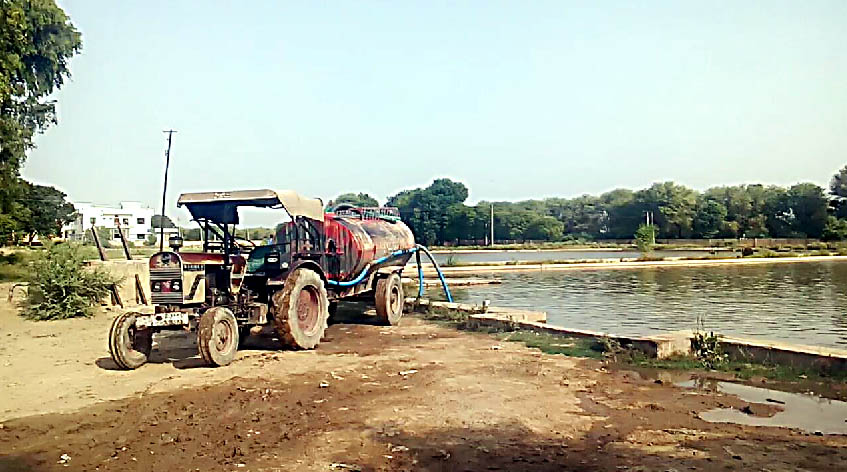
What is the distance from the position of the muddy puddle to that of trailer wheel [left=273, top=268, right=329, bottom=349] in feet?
18.8

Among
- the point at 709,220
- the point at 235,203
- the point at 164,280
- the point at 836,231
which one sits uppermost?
the point at 709,220

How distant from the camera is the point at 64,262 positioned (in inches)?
648

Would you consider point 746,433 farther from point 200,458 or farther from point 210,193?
point 210,193

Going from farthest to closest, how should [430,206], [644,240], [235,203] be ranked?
1. [430,206]
2. [644,240]
3. [235,203]

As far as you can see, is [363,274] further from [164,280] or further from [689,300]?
[689,300]

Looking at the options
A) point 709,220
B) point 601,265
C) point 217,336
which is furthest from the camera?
point 709,220

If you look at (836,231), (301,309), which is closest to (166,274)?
(301,309)

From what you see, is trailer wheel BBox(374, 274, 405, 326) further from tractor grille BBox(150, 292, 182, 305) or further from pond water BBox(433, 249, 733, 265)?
pond water BBox(433, 249, 733, 265)

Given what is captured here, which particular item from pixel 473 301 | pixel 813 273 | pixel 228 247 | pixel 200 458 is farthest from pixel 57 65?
pixel 813 273

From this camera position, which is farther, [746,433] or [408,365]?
[408,365]

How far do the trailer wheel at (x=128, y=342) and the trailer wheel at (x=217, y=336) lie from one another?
3.14ft

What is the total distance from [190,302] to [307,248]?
7.97ft

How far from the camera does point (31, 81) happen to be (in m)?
33.2

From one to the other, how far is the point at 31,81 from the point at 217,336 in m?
29.9
